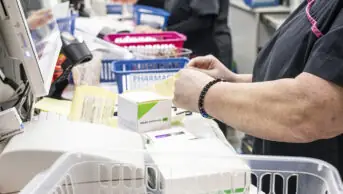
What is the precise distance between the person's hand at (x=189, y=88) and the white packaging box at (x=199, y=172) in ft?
0.62

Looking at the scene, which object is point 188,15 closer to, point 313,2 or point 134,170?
point 313,2

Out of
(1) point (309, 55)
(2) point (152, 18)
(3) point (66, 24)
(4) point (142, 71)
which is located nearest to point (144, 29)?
(2) point (152, 18)

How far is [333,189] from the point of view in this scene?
2.57 feet

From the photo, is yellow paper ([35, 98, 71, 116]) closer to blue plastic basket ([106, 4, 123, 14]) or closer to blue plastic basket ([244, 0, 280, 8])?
blue plastic basket ([106, 4, 123, 14])

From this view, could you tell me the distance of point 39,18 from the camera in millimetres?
1137

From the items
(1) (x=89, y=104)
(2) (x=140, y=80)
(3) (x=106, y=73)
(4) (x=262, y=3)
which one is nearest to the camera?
(1) (x=89, y=104)

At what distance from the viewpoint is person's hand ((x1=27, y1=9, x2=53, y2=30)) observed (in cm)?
104

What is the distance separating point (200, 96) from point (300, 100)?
234mm

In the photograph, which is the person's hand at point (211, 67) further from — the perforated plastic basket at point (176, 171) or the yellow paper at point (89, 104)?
the perforated plastic basket at point (176, 171)

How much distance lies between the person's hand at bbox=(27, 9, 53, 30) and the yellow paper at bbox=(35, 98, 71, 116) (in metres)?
0.26

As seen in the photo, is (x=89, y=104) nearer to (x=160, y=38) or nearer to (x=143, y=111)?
(x=143, y=111)

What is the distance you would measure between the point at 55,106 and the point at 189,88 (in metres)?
0.55

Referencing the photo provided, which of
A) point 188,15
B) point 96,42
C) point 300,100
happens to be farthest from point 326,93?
point 188,15

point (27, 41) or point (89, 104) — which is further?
point (89, 104)
